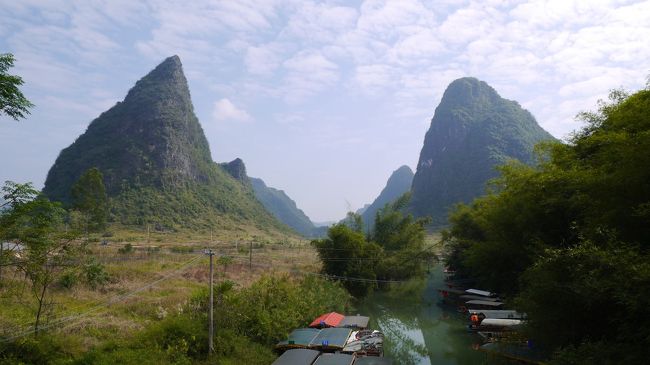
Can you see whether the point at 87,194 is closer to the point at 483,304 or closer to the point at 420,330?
the point at 420,330

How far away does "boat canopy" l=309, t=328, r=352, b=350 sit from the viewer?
55.1ft

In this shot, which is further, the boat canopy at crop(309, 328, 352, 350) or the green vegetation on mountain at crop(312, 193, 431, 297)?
the green vegetation on mountain at crop(312, 193, 431, 297)

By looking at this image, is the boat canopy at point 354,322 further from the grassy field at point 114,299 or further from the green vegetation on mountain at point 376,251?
the green vegetation on mountain at point 376,251

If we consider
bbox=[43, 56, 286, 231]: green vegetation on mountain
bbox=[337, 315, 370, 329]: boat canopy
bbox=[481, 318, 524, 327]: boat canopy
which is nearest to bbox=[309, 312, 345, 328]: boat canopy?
bbox=[337, 315, 370, 329]: boat canopy

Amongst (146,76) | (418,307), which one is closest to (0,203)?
(418,307)

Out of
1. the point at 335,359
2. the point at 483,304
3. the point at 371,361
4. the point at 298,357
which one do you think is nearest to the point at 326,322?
the point at 298,357

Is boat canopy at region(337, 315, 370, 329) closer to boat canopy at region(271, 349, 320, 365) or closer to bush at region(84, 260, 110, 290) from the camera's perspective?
boat canopy at region(271, 349, 320, 365)

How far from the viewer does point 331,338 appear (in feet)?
A: 57.6

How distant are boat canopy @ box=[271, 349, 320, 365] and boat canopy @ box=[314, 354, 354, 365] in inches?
10.8

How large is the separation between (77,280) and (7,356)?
9.51 metres

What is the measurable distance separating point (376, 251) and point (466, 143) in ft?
443

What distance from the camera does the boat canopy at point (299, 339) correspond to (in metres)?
17.1

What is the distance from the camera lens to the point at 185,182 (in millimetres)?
96875

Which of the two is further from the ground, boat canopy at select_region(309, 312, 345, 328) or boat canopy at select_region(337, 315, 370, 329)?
boat canopy at select_region(309, 312, 345, 328)
